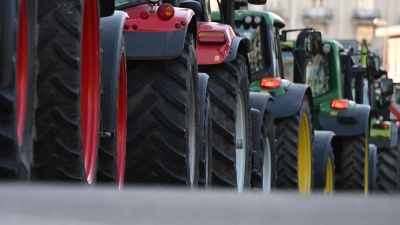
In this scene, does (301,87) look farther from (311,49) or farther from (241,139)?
(241,139)

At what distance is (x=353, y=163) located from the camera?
14242 millimetres

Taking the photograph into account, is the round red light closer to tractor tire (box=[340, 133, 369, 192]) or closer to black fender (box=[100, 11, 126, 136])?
black fender (box=[100, 11, 126, 136])

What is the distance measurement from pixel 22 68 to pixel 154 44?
91.2 inches

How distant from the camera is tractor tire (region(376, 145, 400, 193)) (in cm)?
1720

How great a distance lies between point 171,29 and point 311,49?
7.35m

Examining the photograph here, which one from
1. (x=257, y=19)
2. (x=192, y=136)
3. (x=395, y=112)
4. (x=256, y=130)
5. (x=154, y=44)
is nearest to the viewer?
(x=154, y=44)

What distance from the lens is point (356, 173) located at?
14.2 meters

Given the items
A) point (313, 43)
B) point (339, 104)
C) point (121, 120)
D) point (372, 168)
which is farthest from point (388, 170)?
point (121, 120)

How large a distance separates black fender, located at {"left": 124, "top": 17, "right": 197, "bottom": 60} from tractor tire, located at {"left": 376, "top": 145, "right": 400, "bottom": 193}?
37.8 ft

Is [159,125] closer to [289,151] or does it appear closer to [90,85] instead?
[90,85]

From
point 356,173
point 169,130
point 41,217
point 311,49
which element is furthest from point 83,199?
point 356,173

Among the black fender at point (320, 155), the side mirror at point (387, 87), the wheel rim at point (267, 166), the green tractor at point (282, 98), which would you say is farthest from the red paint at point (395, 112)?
the wheel rim at point (267, 166)

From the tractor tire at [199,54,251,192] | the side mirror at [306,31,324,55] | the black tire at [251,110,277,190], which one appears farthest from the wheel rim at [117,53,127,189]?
the side mirror at [306,31,324,55]

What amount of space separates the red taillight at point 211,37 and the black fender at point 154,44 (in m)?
1.72
